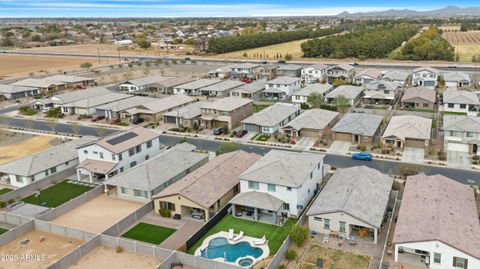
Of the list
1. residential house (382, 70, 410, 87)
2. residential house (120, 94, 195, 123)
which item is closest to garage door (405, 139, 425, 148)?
residential house (382, 70, 410, 87)

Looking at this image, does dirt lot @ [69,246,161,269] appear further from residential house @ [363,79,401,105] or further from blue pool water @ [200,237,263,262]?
residential house @ [363,79,401,105]

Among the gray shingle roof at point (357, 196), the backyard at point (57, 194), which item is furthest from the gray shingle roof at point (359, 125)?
the backyard at point (57, 194)

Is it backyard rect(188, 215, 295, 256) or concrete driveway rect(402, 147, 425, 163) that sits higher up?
concrete driveway rect(402, 147, 425, 163)

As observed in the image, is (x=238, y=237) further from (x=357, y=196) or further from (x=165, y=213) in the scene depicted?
(x=357, y=196)

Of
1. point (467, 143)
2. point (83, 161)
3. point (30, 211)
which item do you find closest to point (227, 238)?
point (30, 211)

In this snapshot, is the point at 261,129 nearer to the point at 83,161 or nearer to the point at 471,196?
the point at 83,161

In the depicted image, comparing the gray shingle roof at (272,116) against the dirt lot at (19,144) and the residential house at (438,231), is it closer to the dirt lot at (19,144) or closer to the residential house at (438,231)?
the residential house at (438,231)
